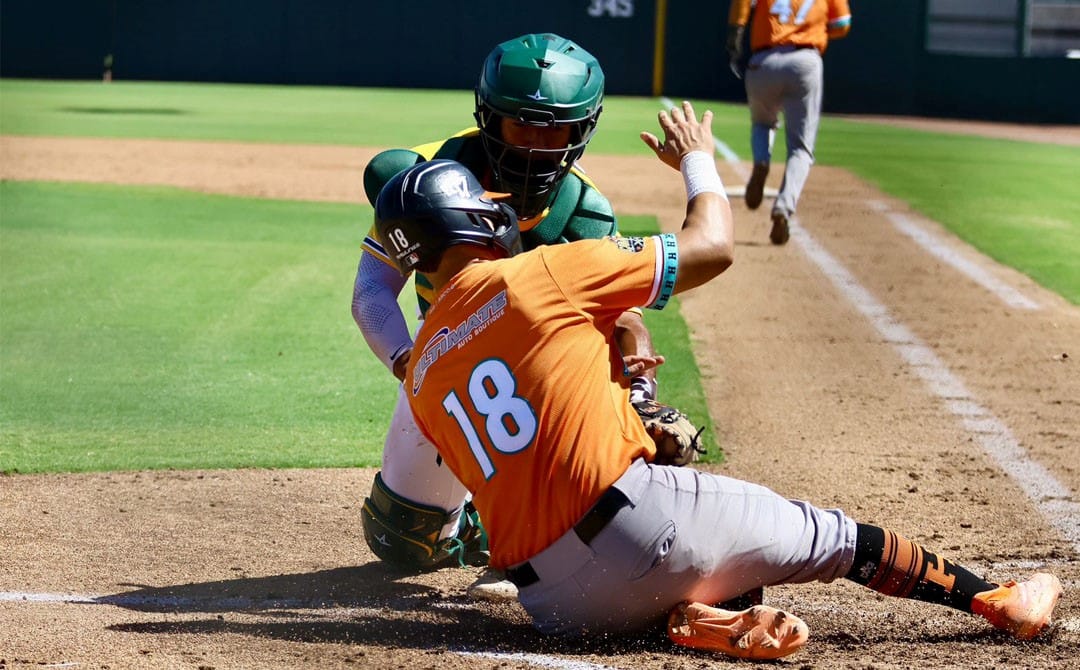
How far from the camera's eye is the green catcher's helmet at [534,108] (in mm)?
4152

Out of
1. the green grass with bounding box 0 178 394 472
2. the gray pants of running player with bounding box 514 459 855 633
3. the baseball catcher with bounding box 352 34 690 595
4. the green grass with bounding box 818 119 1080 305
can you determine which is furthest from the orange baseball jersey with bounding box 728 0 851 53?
the gray pants of running player with bounding box 514 459 855 633

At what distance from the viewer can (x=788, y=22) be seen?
11516 mm

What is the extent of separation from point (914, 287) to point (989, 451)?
392 cm

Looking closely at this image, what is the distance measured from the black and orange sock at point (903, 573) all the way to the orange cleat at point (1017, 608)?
0.04 metres

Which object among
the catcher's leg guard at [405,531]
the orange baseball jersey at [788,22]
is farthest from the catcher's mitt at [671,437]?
the orange baseball jersey at [788,22]

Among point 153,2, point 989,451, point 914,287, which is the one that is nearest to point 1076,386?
point 989,451

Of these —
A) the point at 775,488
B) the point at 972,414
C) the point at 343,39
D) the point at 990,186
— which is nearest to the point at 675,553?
the point at 775,488

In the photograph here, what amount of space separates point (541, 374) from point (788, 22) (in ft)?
29.0

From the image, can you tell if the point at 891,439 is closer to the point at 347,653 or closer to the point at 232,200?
the point at 347,653

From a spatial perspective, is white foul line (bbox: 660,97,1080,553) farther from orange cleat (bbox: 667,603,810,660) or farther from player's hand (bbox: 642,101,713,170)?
player's hand (bbox: 642,101,713,170)

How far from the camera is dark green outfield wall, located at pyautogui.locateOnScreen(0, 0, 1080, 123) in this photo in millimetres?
33531

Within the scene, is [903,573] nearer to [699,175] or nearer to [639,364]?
[639,364]

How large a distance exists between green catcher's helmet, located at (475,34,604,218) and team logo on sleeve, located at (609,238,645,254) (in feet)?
2.40

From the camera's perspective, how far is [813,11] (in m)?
11.6
